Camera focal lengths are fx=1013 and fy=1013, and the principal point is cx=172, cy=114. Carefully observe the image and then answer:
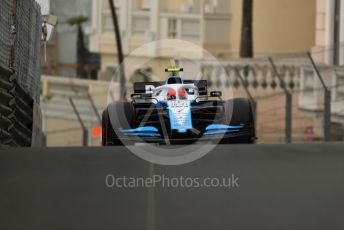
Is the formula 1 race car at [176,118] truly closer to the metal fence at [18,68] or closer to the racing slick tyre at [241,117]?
the racing slick tyre at [241,117]

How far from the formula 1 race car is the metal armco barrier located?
2401mm

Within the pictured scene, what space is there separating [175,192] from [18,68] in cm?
484

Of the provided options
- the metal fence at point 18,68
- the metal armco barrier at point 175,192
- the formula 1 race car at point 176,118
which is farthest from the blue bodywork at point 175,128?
the metal armco barrier at point 175,192

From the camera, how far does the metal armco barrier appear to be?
33.0 ft

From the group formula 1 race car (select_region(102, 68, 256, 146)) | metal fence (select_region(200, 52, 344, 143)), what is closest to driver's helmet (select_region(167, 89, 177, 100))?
formula 1 race car (select_region(102, 68, 256, 146))

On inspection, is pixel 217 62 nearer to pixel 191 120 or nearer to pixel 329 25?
pixel 329 25

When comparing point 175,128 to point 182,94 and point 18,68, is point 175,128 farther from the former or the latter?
point 18,68

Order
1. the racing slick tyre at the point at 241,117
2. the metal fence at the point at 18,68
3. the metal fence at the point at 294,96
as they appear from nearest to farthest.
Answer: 1. the metal fence at the point at 18,68
2. the racing slick tyre at the point at 241,117
3. the metal fence at the point at 294,96

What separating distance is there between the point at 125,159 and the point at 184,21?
31.4 metres

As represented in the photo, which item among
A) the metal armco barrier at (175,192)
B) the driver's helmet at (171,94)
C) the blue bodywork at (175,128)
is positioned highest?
the driver's helmet at (171,94)

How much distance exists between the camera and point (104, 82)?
Answer: 4191 cm

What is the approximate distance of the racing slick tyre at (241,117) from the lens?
1333 centimetres

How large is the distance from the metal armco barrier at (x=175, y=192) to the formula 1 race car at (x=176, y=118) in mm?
2401

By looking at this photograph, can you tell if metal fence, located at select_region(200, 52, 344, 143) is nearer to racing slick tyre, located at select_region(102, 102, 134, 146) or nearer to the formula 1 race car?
the formula 1 race car
